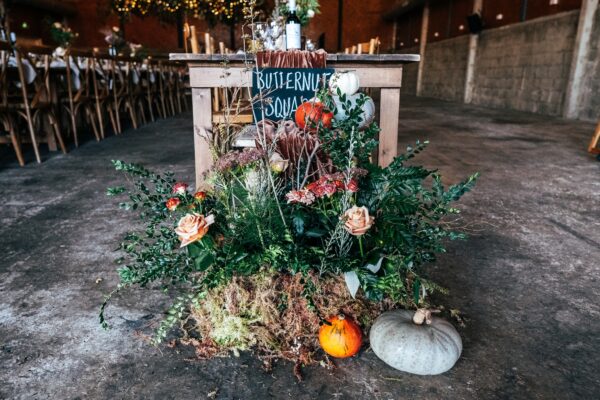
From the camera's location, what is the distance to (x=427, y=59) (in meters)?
13.1

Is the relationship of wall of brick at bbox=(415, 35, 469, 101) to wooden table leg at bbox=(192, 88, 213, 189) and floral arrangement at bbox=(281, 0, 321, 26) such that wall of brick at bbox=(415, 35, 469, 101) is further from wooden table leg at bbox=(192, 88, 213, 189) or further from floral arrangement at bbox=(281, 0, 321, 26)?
wooden table leg at bbox=(192, 88, 213, 189)

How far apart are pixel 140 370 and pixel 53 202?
1.88m

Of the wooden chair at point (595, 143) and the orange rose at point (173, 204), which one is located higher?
the orange rose at point (173, 204)

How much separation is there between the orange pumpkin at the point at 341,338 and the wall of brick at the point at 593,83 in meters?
6.84

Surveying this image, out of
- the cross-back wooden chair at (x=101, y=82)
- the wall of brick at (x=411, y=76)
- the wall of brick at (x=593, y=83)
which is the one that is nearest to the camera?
the cross-back wooden chair at (x=101, y=82)

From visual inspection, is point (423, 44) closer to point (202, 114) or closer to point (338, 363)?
point (202, 114)

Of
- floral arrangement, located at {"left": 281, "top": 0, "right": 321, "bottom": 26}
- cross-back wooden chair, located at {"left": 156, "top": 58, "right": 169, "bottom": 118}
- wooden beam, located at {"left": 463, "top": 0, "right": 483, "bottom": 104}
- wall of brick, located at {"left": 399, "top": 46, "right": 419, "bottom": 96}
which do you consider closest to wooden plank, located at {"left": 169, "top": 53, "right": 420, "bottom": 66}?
floral arrangement, located at {"left": 281, "top": 0, "right": 321, "bottom": 26}

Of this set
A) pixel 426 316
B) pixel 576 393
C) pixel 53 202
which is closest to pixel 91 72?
pixel 53 202

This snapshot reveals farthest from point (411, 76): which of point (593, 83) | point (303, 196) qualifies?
point (303, 196)

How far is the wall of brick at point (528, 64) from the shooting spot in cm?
729

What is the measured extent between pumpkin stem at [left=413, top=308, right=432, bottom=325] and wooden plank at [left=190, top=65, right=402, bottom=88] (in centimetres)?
120

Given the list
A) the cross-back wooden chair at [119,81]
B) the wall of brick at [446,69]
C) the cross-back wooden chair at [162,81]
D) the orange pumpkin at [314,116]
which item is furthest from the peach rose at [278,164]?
the wall of brick at [446,69]

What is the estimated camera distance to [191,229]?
1.21 meters

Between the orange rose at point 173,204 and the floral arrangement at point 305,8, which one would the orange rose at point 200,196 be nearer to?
the orange rose at point 173,204
